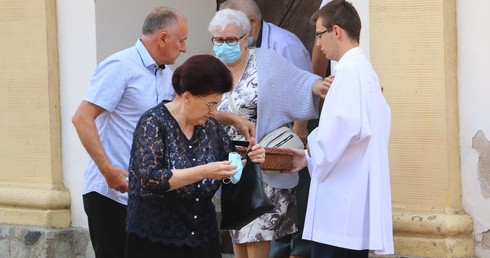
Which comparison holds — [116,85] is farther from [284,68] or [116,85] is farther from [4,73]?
[4,73]

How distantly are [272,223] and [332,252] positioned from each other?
1.28m

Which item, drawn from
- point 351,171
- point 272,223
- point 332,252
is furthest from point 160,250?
point 272,223

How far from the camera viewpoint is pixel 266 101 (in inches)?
295

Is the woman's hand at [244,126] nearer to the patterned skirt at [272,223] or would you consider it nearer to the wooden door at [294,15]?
the patterned skirt at [272,223]

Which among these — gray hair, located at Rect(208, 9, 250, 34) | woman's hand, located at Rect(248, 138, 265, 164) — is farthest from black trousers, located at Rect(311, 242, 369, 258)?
gray hair, located at Rect(208, 9, 250, 34)

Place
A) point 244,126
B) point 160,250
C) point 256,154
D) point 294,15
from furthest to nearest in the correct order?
point 294,15 < point 244,126 < point 256,154 < point 160,250

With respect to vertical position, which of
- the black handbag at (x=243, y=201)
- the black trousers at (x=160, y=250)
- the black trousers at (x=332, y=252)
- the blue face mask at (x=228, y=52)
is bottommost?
the black trousers at (x=332, y=252)

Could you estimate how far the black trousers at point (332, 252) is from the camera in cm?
631

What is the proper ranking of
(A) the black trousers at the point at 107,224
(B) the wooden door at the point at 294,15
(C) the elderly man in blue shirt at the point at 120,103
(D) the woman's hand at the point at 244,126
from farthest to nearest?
(B) the wooden door at the point at 294,15 → (D) the woman's hand at the point at 244,126 → (A) the black trousers at the point at 107,224 → (C) the elderly man in blue shirt at the point at 120,103

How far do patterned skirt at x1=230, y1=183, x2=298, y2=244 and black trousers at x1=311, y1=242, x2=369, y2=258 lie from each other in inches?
45.7

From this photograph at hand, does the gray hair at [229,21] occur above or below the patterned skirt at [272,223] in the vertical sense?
above

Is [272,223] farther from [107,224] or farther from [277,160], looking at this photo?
[107,224]

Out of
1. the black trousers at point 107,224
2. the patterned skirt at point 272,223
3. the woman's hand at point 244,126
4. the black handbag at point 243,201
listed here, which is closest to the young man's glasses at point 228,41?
the woman's hand at point 244,126

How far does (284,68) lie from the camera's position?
759 centimetres
